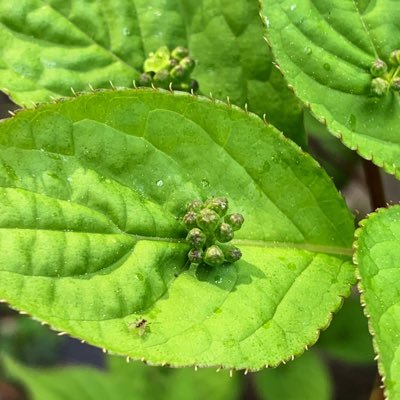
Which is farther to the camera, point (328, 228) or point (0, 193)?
point (328, 228)

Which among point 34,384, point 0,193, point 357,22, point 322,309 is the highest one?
point 357,22

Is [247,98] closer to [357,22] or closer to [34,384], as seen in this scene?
[357,22]

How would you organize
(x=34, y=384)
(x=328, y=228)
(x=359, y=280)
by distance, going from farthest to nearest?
(x=34, y=384) < (x=328, y=228) < (x=359, y=280)

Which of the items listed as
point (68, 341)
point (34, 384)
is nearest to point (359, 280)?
point (34, 384)

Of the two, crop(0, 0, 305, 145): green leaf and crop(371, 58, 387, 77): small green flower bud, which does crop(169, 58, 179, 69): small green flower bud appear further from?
crop(371, 58, 387, 77): small green flower bud

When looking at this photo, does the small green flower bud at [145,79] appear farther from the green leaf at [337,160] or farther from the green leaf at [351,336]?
the green leaf at [351,336]

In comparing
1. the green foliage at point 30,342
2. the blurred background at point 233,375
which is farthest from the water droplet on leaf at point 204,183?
the green foliage at point 30,342
